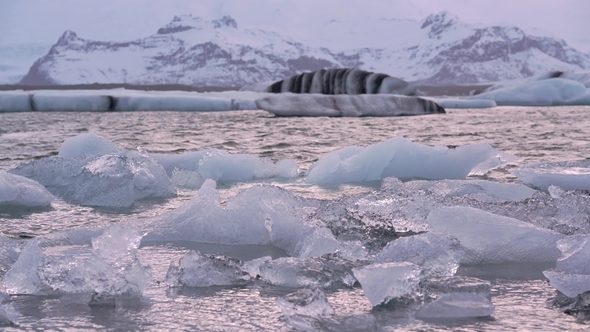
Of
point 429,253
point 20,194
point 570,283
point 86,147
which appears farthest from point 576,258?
point 86,147

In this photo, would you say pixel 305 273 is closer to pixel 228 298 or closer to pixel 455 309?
pixel 228 298

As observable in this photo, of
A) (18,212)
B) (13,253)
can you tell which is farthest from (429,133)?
(13,253)

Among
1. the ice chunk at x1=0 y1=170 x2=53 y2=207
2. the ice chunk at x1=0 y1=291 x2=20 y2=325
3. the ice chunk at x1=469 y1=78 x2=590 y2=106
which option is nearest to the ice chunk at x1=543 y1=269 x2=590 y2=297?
the ice chunk at x1=0 y1=291 x2=20 y2=325

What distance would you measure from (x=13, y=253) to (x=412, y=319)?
1400 mm

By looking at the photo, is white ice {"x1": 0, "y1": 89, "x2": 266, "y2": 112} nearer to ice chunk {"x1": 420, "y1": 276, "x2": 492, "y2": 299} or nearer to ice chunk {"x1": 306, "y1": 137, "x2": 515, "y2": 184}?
ice chunk {"x1": 306, "y1": 137, "x2": 515, "y2": 184}

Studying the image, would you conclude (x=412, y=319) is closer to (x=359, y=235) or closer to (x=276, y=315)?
(x=276, y=315)

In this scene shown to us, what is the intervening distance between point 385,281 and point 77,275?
0.90 m

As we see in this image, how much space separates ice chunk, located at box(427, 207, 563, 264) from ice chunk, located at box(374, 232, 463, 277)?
0.66 feet

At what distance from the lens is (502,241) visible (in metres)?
2.55

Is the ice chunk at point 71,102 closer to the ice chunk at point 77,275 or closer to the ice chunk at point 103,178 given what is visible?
the ice chunk at point 103,178

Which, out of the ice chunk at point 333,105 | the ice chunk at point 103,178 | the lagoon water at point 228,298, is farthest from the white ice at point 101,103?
the ice chunk at point 103,178

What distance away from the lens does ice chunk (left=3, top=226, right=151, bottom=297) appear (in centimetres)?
208

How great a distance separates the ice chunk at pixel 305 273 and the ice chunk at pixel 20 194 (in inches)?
78.3

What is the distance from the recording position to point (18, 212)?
11.9ft
